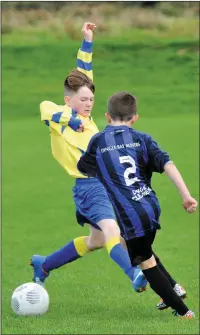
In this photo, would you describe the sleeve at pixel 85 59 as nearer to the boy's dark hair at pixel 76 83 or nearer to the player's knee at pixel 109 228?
the boy's dark hair at pixel 76 83

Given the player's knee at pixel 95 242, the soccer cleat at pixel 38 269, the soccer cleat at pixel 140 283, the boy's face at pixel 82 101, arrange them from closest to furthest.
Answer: the soccer cleat at pixel 140 283 → the boy's face at pixel 82 101 → the player's knee at pixel 95 242 → the soccer cleat at pixel 38 269

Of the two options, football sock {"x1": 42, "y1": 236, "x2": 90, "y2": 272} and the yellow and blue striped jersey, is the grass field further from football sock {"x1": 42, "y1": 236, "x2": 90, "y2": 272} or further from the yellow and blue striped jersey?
the yellow and blue striped jersey

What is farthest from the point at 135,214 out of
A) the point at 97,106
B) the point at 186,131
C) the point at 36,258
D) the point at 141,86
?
the point at 141,86

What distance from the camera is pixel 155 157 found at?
7430mm

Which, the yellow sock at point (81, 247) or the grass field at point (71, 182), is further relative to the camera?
the yellow sock at point (81, 247)

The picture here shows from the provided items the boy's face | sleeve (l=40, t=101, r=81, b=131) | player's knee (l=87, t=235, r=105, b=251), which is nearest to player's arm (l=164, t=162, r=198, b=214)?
sleeve (l=40, t=101, r=81, b=131)

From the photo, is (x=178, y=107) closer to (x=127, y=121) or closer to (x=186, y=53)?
(x=186, y=53)

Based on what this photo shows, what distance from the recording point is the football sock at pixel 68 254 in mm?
8758

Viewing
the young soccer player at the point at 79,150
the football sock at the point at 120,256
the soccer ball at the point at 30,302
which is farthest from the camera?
the young soccer player at the point at 79,150

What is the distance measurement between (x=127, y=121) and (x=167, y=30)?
27762mm

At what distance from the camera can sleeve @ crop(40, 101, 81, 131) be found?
8414 mm

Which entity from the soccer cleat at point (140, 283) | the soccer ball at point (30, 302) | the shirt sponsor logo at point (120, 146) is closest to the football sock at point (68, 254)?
the soccer ball at point (30, 302)

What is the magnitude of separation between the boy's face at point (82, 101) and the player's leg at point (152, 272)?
1411 millimetres

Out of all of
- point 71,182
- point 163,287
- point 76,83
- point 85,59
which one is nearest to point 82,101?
point 76,83
